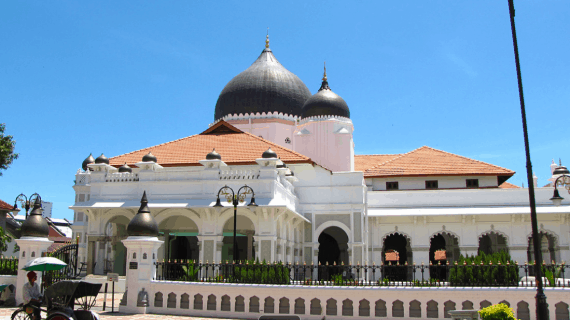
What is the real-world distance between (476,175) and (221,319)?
21.7 metres

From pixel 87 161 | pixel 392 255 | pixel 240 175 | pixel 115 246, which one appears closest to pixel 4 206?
pixel 87 161

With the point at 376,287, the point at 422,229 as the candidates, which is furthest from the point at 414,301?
the point at 422,229

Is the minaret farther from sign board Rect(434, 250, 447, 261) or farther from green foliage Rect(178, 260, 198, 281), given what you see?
green foliage Rect(178, 260, 198, 281)

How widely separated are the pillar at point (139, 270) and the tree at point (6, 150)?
15.8 m

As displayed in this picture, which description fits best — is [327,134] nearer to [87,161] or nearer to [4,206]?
[87,161]

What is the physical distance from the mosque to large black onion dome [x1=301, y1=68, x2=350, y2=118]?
0.23 ft

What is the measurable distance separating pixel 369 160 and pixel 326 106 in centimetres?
723

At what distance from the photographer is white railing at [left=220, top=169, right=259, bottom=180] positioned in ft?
77.2

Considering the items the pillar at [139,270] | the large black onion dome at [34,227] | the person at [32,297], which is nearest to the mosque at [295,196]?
the pillar at [139,270]

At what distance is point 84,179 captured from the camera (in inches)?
1188

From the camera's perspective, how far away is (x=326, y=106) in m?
32.6

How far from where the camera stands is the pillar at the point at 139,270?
1580cm

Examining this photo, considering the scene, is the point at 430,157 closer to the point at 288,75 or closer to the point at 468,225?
the point at 468,225

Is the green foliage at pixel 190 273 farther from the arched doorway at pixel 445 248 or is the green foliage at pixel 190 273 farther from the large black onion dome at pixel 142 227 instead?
the arched doorway at pixel 445 248
